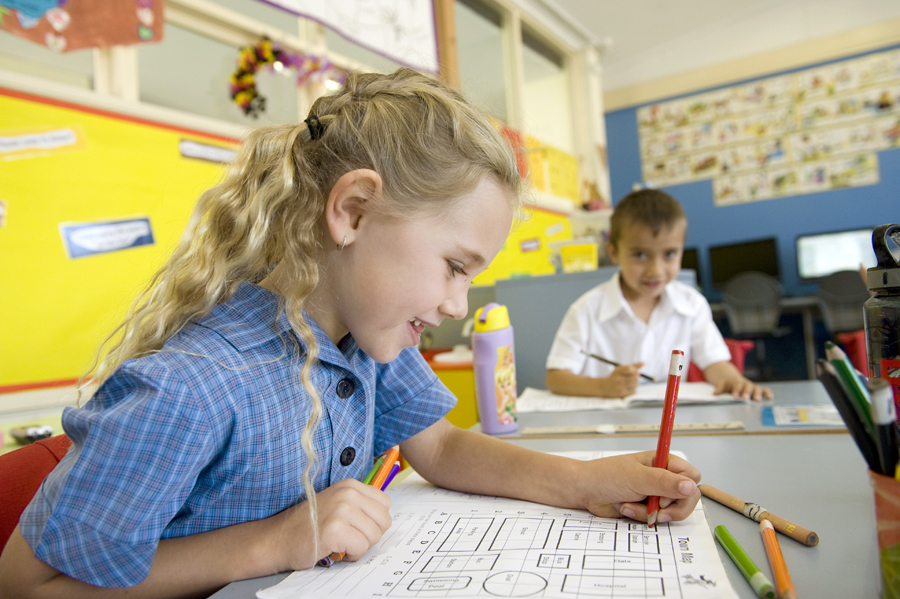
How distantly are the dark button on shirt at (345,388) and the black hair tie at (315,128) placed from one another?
26cm

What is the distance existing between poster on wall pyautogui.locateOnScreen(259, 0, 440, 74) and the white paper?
4.97 feet

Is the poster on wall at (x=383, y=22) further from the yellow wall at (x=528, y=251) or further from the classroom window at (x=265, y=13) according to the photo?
the yellow wall at (x=528, y=251)

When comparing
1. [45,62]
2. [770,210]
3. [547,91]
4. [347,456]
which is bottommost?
[347,456]

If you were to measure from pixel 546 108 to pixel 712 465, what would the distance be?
448 cm

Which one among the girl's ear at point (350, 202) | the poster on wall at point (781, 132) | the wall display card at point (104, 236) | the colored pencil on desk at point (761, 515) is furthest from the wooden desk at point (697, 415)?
the poster on wall at point (781, 132)

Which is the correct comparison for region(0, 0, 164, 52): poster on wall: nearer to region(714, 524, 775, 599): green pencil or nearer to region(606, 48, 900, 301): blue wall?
region(714, 524, 775, 599): green pencil

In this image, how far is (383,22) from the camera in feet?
9.09

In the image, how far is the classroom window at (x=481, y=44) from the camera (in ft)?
12.7

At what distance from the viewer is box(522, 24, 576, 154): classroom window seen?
15.1 ft

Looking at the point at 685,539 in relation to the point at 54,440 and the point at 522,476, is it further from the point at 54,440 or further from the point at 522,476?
the point at 54,440

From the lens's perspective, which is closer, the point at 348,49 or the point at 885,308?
the point at 885,308

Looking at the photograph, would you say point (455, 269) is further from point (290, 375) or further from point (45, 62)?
point (45, 62)

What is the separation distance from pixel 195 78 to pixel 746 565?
220cm

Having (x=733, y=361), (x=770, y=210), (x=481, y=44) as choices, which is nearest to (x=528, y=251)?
(x=481, y=44)
